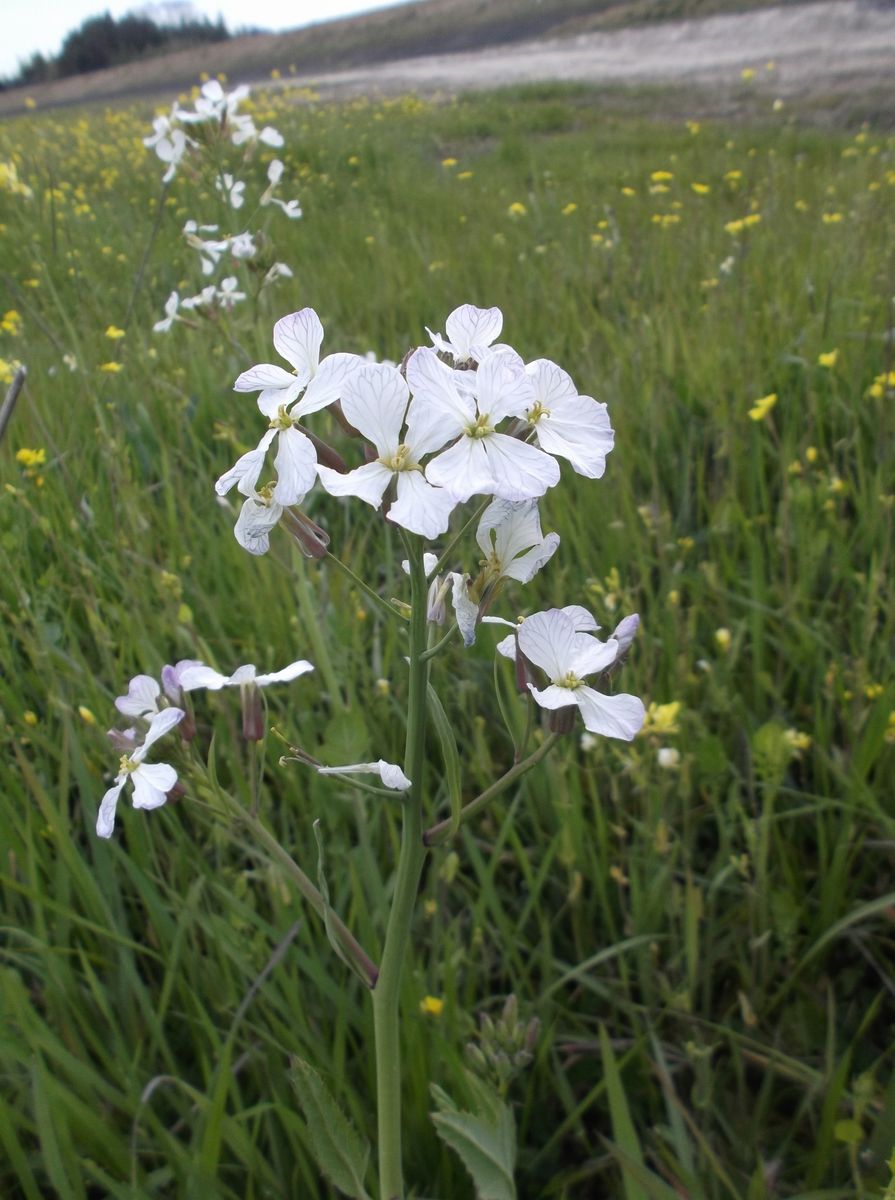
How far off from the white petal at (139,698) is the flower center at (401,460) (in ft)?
1.15

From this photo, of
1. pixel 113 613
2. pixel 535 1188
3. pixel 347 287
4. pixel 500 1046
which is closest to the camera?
pixel 500 1046

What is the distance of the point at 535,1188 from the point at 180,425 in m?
1.79

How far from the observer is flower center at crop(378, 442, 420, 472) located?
2.25ft

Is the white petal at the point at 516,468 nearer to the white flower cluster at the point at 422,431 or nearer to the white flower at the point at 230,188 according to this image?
the white flower cluster at the point at 422,431

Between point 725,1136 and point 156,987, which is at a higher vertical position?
point 156,987

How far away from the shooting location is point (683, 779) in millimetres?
1298

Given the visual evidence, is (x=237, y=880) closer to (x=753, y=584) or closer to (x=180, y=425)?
(x=753, y=584)

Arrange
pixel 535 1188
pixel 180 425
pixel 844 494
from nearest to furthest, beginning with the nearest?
1. pixel 535 1188
2. pixel 844 494
3. pixel 180 425

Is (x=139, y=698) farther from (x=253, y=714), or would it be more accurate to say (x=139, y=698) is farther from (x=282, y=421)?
(x=282, y=421)

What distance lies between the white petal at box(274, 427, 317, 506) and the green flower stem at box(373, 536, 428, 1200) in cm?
9

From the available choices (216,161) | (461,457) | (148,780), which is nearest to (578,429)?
(461,457)

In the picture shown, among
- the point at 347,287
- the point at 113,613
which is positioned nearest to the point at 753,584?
the point at 113,613

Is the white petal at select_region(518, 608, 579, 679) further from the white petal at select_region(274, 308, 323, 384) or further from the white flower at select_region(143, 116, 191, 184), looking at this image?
the white flower at select_region(143, 116, 191, 184)

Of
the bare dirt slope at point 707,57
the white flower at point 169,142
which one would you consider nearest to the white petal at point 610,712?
the white flower at point 169,142
